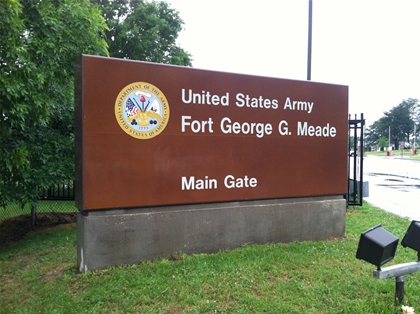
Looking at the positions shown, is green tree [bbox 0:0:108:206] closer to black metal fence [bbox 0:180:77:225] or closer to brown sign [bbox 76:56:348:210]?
brown sign [bbox 76:56:348:210]

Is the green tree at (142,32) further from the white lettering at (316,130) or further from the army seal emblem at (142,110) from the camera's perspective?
the army seal emblem at (142,110)

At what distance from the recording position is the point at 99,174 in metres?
4.41

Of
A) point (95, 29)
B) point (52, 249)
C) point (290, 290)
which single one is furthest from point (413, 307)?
point (95, 29)

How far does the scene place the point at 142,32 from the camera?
68.0 ft

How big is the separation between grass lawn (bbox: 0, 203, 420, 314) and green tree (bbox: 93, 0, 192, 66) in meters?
16.7

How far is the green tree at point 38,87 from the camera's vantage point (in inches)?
202

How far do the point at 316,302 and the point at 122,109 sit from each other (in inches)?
124

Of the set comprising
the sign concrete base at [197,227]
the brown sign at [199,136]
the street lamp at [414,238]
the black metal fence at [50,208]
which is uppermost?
the brown sign at [199,136]

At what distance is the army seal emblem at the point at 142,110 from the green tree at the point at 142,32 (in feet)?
52.7

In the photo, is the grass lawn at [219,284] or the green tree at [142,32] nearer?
the grass lawn at [219,284]

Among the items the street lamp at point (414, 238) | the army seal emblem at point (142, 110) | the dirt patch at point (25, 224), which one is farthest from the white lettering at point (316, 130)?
the dirt patch at point (25, 224)

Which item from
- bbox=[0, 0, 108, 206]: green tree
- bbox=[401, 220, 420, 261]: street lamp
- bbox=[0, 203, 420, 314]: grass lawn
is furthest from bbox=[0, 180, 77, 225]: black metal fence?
bbox=[401, 220, 420, 261]: street lamp

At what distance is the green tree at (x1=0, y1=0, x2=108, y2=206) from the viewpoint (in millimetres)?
5129

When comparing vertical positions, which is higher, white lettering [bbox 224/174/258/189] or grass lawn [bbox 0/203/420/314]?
white lettering [bbox 224/174/258/189]
